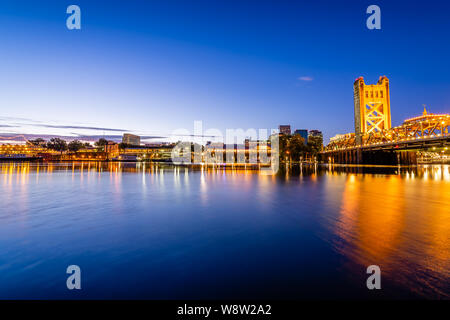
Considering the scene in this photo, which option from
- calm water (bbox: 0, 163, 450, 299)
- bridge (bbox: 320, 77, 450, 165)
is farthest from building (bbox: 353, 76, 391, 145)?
calm water (bbox: 0, 163, 450, 299)

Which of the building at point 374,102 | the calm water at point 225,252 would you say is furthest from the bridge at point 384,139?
the calm water at point 225,252

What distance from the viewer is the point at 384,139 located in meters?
99.3

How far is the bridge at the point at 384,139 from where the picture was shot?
6881 cm

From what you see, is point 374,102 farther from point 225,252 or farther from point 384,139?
point 225,252

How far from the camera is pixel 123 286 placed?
203 inches

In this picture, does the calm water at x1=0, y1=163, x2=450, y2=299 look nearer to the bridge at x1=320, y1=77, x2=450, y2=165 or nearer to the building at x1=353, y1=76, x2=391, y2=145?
the bridge at x1=320, y1=77, x2=450, y2=165

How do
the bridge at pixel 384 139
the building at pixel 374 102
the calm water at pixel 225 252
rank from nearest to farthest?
the calm water at pixel 225 252, the bridge at pixel 384 139, the building at pixel 374 102

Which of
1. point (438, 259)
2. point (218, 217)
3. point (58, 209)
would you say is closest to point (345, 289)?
point (438, 259)

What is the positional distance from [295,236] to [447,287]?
4052 mm

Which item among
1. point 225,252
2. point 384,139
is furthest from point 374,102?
point 225,252

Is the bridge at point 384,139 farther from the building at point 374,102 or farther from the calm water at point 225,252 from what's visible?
the calm water at point 225,252

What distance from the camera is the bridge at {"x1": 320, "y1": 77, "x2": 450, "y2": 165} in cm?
6881
